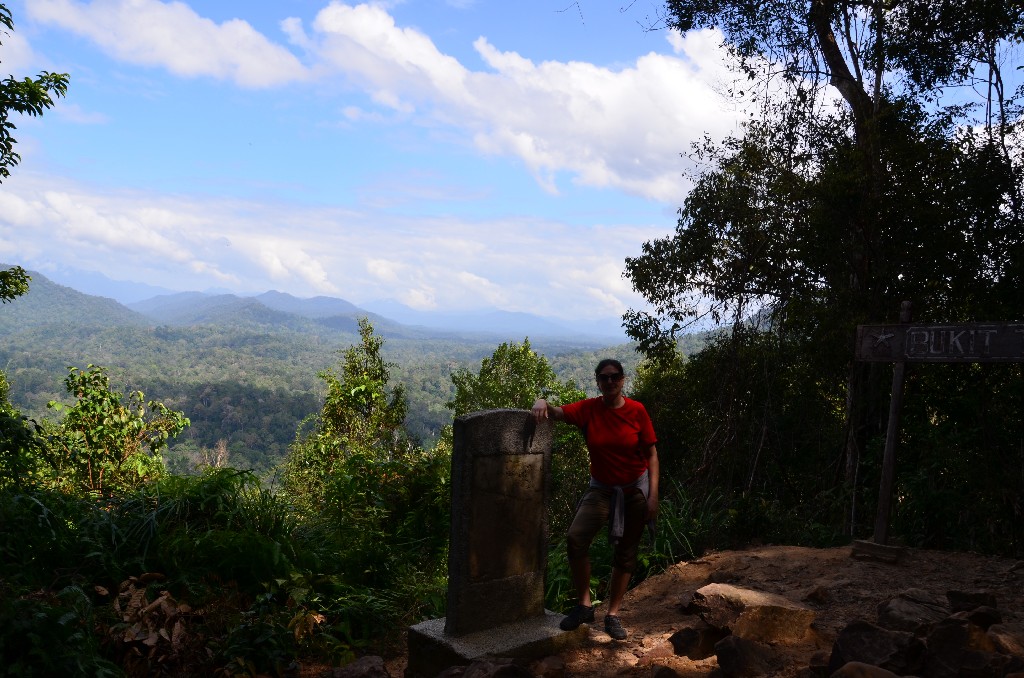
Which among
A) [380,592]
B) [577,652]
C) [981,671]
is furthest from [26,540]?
[981,671]

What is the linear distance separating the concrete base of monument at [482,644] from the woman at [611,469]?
0.11 metres

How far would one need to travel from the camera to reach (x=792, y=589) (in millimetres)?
5488

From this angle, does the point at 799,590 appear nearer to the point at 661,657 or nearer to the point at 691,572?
the point at 691,572

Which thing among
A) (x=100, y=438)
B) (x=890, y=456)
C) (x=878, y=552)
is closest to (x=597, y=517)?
(x=878, y=552)

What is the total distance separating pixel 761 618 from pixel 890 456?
2.75m

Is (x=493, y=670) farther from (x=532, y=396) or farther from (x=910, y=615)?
(x=532, y=396)

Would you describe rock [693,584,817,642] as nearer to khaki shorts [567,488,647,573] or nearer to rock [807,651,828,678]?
rock [807,651,828,678]

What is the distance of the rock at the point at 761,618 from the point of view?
4.34 m

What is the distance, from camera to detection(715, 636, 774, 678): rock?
151 inches

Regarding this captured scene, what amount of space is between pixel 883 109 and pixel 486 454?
8.57 meters

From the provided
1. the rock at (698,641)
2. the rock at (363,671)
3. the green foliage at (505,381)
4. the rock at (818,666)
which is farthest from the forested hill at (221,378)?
the rock at (818,666)

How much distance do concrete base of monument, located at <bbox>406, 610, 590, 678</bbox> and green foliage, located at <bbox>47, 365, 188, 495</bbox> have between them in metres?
6.79

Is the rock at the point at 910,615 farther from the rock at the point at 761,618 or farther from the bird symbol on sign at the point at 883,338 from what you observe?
the bird symbol on sign at the point at 883,338

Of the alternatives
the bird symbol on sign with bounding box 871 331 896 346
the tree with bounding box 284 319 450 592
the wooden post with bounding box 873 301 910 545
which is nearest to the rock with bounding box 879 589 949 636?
the wooden post with bounding box 873 301 910 545
